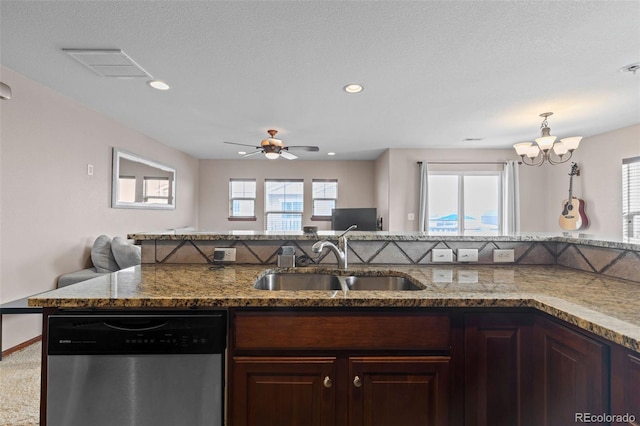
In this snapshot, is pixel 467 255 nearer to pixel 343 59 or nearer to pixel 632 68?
pixel 343 59

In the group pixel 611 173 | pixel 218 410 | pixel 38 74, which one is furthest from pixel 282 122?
pixel 611 173

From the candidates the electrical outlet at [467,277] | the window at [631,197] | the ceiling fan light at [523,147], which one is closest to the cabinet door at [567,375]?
the electrical outlet at [467,277]

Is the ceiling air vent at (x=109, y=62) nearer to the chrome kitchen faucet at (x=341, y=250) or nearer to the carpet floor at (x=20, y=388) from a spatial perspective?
the chrome kitchen faucet at (x=341, y=250)

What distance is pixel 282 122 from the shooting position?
153 inches

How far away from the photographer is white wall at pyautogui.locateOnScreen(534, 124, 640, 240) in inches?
161

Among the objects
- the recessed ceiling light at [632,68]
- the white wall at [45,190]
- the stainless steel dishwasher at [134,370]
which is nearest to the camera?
the stainless steel dishwasher at [134,370]

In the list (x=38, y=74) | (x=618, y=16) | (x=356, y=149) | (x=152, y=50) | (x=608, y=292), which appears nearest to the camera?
(x=608, y=292)

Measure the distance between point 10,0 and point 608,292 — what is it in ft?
11.0

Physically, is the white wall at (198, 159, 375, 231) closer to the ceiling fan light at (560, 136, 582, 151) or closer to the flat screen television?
the flat screen television

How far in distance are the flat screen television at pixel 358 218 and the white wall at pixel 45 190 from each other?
3.38 m

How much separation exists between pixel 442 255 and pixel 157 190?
4.78m

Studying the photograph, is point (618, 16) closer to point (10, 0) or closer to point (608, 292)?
point (608, 292)

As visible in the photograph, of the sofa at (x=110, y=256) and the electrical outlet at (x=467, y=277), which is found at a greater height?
the electrical outlet at (x=467, y=277)

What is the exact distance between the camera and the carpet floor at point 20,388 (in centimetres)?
179
